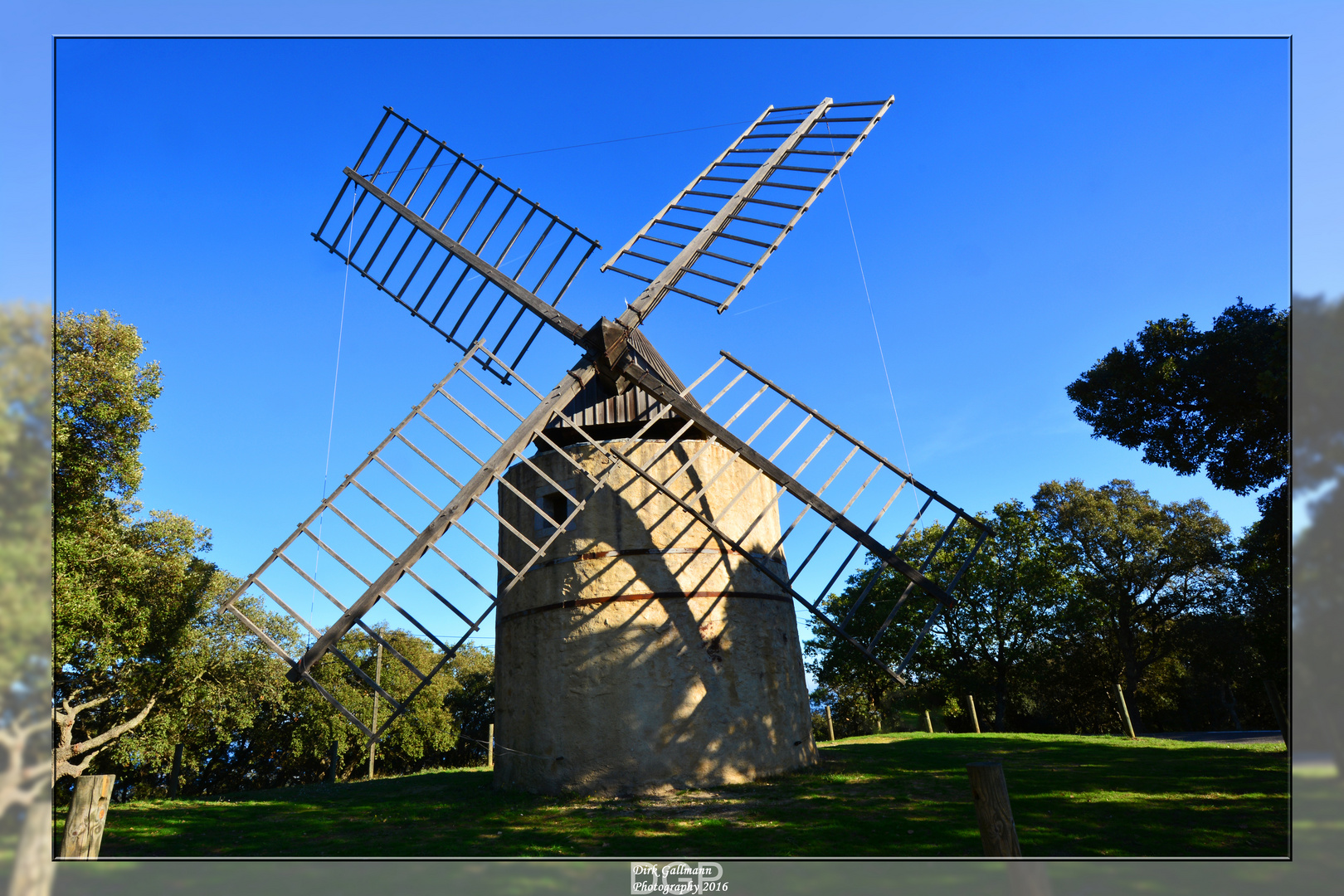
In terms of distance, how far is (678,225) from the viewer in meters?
12.7

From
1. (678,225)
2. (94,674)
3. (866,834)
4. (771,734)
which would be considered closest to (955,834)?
(866,834)

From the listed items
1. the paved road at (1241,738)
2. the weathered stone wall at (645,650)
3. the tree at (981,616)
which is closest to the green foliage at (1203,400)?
the paved road at (1241,738)

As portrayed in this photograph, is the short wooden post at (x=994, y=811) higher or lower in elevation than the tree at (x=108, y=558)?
lower

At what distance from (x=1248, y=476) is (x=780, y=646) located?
7.56 meters

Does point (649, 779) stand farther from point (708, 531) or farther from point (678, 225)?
point (678, 225)

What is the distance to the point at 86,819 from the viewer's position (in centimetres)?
700

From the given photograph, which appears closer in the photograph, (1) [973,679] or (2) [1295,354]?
(2) [1295,354]

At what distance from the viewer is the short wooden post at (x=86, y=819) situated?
6910 mm

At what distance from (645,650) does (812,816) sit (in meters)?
2.98

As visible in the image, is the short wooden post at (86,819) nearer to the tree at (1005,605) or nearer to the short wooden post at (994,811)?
the short wooden post at (994,811)

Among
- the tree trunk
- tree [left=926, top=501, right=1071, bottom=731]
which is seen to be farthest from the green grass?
tree [left=926, top=501, right=1071, bottom=731]

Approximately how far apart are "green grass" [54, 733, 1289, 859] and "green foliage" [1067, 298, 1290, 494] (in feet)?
14.2

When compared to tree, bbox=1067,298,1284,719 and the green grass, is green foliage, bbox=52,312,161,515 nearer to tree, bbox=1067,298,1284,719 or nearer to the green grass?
the green grass

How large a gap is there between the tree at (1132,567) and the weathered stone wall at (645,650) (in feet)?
63.0
